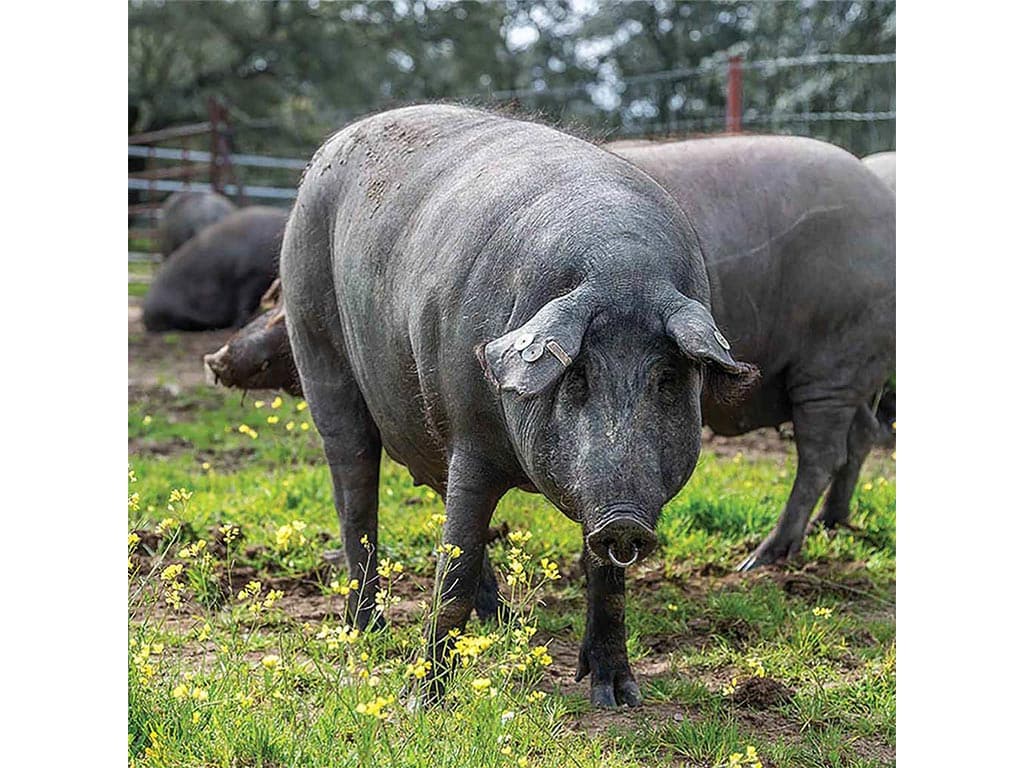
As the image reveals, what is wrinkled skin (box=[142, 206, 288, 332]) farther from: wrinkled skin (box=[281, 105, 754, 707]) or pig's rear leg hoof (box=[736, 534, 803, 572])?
wrinkled skin (box=[281, 105, 754, 707])

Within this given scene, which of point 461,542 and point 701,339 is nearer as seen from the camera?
point 701,339

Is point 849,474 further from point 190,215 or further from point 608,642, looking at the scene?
point 190,215

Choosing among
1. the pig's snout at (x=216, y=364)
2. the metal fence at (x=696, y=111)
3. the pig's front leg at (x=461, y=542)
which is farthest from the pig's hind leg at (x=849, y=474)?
the metal fence at (x=696, y=111)

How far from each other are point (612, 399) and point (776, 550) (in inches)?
121

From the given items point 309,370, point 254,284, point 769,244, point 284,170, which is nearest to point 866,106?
point 254,284

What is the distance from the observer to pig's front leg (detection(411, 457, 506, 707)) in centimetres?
405

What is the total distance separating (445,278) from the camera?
13.3 ft

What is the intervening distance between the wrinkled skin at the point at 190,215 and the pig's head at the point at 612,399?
14076 millimetres

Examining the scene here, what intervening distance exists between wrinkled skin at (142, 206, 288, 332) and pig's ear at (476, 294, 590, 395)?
10895mm

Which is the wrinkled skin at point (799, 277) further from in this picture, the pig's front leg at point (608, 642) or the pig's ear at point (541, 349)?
the pig's ear at point (541, 349)

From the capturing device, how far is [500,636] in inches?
167

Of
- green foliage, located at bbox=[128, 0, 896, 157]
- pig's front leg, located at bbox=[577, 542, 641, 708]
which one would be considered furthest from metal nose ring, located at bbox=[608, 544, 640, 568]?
green foliage, located at bbox=[128, 0, 896, 157]

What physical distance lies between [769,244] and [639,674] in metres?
2.11

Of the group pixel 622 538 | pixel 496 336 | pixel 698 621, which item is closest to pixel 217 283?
pixel 698 621
